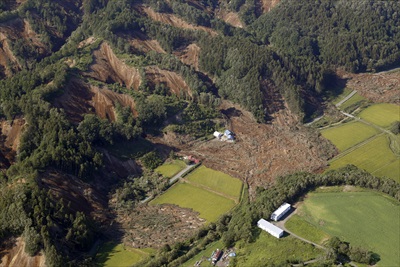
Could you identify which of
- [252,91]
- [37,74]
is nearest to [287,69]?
[252,91]

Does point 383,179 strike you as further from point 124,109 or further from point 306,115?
point 124,109

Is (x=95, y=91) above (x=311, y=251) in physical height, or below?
above

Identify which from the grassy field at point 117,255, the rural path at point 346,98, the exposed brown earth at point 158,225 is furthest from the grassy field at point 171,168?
the rural path at point 346,98

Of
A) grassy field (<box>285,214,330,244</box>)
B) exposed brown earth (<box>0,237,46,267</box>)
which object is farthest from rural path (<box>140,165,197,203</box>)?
grassy field (<box>285,214,330,244</box>)

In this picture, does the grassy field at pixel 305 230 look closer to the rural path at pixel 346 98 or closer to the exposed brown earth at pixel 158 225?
the exposed brown earth at pixel 158 225

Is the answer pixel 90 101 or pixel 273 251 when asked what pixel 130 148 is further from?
pixel 273 251

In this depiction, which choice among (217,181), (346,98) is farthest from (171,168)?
(346,98)

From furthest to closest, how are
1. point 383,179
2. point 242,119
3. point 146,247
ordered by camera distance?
point 242,119 < point 383,179 < point 146,247
